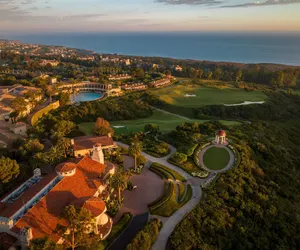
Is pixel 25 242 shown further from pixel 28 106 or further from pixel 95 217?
pixel 28 106

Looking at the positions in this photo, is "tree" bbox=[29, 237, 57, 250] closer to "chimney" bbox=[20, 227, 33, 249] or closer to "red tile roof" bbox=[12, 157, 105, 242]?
"chimney" bbox=[20, 227, 33, 249]

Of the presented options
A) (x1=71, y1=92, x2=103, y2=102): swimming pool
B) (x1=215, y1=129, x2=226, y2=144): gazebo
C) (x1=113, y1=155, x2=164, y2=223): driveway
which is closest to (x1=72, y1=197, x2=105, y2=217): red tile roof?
(x1=113, y1=155, x2=164, y2=223): driveway

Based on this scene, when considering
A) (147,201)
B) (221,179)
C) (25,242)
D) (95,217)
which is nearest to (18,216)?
(25,242)

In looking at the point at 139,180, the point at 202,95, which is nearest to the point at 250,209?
the point at 139,180

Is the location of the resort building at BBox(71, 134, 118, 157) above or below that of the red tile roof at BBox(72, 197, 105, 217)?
below

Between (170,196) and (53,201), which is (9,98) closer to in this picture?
(53,201)

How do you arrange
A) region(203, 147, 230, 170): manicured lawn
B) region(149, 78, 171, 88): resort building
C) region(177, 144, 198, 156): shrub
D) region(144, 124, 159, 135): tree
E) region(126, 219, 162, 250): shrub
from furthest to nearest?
region(149, 78, 171, 88): resort building → region(144, 124, 159, 135): tree → region(177, 144, 198, 156): shrub → region(203, 147, 230, 170): manicured lawn → region(126, 219, 162, 250): shrub

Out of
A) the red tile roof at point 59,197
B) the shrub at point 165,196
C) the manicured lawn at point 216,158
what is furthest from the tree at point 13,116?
the manicured lawn at point 216,158
